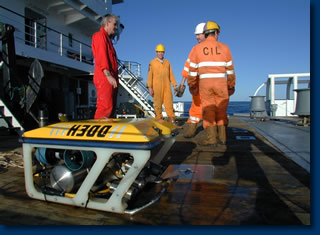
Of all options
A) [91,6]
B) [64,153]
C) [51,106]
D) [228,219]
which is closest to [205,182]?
[228,219]

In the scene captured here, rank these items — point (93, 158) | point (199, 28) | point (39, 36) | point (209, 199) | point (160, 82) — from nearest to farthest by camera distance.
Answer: point (209, 199), point (93, 158), point (199, 28), point (160, 82), point (39, 36)

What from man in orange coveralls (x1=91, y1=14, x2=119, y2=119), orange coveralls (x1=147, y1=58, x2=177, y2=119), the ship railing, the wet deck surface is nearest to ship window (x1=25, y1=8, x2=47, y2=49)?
the ship railing

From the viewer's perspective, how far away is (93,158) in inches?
74.4

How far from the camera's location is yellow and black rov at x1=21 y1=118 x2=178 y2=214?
151 centimetres

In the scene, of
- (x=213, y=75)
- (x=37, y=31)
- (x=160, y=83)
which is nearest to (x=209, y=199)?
(x=213, y=75)

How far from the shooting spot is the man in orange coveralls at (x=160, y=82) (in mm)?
5629

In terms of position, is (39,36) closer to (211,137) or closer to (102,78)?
(102,78)

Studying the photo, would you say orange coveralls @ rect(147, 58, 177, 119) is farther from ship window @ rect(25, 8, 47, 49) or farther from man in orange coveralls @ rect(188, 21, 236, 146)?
ship window @ rect(25, 8, 47, 49)

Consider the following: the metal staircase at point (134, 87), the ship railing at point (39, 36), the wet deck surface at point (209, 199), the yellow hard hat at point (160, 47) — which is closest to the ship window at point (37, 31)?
the ship railing at point (39, 36)

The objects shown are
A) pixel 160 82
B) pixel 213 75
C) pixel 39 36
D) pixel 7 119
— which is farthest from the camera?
pixel 39 36

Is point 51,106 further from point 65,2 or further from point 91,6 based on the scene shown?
point 91,6

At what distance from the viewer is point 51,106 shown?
1135 cm

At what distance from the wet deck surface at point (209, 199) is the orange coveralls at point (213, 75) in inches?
41.7

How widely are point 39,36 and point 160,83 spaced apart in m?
7.95
